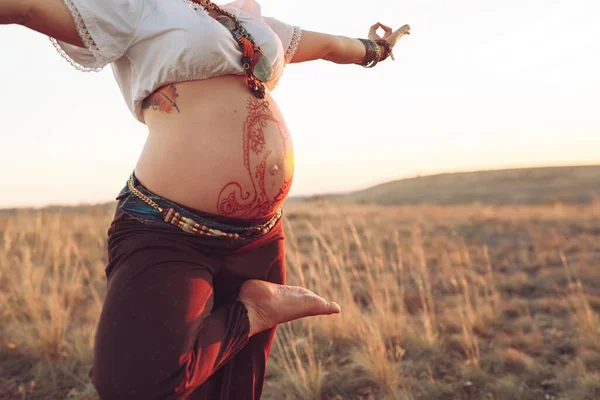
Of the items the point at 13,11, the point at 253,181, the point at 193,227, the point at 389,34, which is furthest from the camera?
the point at 389,34

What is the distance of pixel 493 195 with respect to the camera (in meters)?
26.9

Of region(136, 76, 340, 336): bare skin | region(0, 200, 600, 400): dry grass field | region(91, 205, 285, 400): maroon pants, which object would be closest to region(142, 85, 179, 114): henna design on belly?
region(136, 76, 340, 336): bare skin

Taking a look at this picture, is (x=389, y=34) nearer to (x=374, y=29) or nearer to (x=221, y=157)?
(x=374, y=29)

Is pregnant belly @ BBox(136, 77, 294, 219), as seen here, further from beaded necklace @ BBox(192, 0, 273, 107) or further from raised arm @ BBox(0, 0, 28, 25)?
raised arm @ BBox(0, 0, 28, 25)

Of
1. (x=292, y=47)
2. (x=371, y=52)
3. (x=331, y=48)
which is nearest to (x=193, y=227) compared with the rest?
(x=292, y=47)

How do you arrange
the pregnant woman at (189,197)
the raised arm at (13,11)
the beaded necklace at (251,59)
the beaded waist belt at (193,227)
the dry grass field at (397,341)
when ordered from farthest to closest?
the dry grass field at (397,341) → the beaded necklace at (251,59) → the beaded waist belt at (193,227) → the pregnant woman at (189,197) → the raised arm at (13,11)

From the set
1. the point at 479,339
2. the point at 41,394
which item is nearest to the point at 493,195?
the point at 479,339

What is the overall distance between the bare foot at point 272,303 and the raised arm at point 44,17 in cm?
90

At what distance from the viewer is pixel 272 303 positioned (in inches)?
66.0

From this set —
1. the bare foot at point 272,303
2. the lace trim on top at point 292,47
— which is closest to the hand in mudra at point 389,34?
the lace trim on top at point 292,47

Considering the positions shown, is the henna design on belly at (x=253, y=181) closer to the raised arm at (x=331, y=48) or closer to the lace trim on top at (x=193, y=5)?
the lace trim on top at (x=193, y=5)

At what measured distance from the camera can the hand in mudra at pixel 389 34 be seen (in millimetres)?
2434

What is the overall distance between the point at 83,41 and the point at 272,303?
963 millimetres

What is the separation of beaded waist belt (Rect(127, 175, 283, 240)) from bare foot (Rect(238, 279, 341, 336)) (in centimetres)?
16
